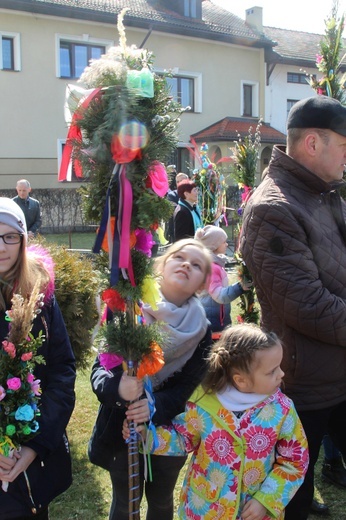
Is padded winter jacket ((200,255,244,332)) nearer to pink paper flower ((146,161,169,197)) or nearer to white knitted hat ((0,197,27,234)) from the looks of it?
white knitted hat ((0,197,27,234))

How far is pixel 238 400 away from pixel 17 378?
2.86ft

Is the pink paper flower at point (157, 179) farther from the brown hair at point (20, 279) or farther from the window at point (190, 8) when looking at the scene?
the window at point (190, 8)

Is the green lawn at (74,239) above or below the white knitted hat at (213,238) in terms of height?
below

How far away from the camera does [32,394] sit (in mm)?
2053

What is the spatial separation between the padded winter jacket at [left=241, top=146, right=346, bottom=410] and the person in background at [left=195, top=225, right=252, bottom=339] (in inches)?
73.2

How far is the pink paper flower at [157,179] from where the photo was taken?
195 centimetres

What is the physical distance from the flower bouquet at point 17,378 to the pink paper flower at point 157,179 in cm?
59

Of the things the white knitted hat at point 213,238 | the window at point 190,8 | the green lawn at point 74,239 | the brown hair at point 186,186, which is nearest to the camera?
the white knitted hat at point 213,238

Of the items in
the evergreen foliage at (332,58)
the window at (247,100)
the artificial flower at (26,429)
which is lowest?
the artificial flower at (26,429)

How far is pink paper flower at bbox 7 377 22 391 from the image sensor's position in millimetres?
1977

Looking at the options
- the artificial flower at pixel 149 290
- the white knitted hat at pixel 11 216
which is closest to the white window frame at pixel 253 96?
the white knitted hat at pixel 11 216

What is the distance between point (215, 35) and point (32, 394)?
23649 millimetres

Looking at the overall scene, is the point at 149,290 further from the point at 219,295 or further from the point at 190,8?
the point at 190,8

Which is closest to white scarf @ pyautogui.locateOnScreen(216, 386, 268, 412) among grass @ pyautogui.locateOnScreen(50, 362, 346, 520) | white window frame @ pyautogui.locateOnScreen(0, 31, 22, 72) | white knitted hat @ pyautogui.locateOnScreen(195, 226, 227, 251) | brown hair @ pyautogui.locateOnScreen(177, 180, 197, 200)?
grass @ pyautogui.locateOnScreen(50, 362, 346, 520)
